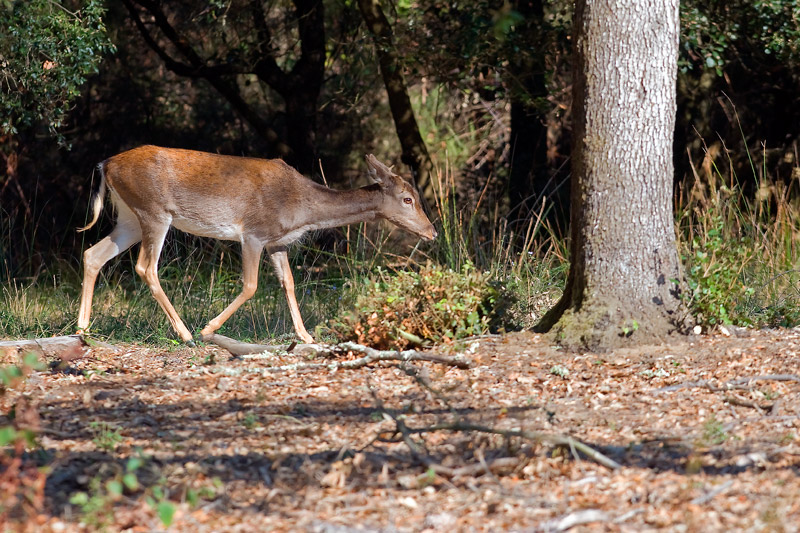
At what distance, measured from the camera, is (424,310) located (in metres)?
6.20

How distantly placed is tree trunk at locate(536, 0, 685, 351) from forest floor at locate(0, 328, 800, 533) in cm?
24

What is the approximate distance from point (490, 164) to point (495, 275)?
22.4ft

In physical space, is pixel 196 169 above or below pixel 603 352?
above

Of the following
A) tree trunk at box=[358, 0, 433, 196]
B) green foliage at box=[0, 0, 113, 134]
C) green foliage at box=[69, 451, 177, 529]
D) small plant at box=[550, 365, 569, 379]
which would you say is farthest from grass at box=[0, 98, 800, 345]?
green foliage at box=[69, 451, 177, 529]

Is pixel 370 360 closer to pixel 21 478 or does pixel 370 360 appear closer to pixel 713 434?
pixel 713 434

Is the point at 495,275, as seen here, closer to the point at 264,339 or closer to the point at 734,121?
the point at 264,339

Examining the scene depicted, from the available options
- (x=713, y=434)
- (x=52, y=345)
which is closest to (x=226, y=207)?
(x=52, y=345)

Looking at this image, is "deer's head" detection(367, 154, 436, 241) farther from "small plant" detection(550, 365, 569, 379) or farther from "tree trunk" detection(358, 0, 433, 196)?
"small plant" detection(550, 365, 569, 379)

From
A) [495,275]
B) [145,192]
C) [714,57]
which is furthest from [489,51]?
[145,192]

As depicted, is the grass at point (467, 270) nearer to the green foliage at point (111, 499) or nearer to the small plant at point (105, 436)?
the small plant at point (105, 436)

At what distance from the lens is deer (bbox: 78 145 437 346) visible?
310 inches

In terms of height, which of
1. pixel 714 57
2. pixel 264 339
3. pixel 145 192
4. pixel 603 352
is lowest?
pixel 264 339

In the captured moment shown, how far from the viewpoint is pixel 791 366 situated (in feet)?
17.6

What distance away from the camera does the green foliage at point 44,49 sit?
7508 mm
